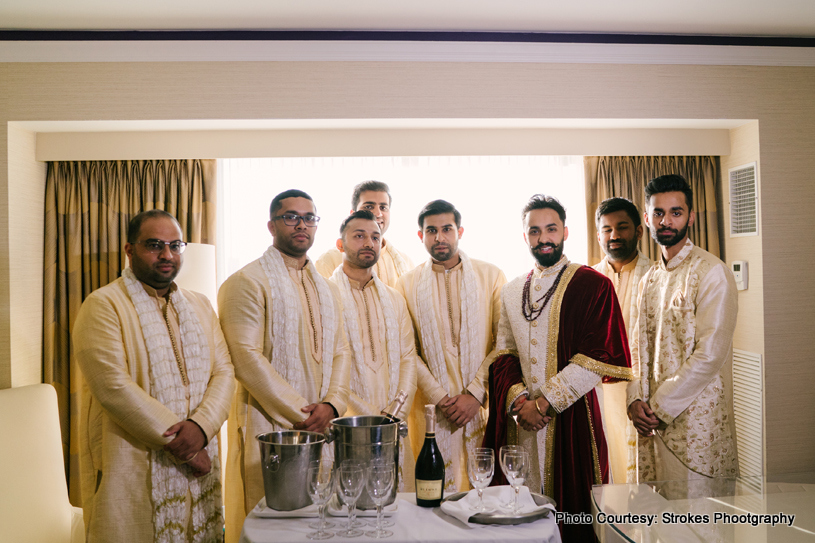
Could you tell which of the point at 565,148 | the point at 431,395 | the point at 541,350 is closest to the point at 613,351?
the point at 541,350

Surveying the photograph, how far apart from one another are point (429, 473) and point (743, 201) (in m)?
3.06

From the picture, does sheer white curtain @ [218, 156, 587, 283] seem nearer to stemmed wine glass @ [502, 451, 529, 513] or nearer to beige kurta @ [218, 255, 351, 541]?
beige kurta @ [218, 255, 351, 541]

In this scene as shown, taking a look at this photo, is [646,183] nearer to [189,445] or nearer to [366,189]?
[366,189]

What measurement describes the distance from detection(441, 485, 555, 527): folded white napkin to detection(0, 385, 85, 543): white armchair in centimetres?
202

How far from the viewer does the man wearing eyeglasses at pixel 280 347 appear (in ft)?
9.59

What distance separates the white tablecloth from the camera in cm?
185

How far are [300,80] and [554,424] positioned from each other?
2.41 m

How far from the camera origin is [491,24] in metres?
3.63

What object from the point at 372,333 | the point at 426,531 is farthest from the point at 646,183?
the point at 426,531

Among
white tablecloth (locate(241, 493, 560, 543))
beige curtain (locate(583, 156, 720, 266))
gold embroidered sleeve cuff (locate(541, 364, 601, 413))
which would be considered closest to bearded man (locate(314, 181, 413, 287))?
gold embroidered sleeve cuff (locate(541, 364, 601, 413))

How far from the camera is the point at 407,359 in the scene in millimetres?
3338

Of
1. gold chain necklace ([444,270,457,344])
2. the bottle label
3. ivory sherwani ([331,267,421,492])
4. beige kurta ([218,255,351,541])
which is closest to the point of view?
the bottle label

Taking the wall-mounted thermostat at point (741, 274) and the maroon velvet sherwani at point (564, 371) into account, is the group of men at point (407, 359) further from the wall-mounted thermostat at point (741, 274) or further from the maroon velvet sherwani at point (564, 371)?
the wall-mounted thermostat at point (741, 274)

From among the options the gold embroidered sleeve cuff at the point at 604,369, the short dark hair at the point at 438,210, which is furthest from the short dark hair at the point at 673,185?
the short dark hair at the point at 438,210
